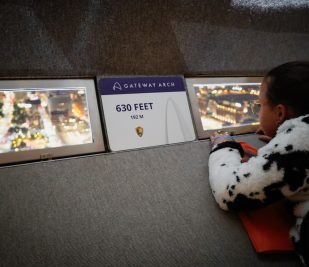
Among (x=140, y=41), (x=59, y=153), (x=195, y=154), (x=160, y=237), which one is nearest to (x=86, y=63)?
(x=140, y=41)

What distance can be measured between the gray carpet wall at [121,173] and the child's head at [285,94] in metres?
0.34

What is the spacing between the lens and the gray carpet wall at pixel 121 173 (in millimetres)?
795

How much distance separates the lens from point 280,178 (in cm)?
74

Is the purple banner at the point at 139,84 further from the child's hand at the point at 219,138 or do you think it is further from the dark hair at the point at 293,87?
the dark hair at the point at 293,87

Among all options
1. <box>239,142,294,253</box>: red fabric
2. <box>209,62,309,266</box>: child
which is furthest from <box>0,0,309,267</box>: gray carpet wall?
<box>209,62,309,266</box>: child

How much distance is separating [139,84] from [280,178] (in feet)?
2.41

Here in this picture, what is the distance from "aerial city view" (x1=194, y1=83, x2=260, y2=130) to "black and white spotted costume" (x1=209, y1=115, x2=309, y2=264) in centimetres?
47

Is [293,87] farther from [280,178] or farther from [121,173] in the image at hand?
[121,173]

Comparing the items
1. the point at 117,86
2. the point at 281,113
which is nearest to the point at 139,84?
the point at 117,86

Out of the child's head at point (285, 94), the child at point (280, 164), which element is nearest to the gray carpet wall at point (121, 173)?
the child at point (280, 164)

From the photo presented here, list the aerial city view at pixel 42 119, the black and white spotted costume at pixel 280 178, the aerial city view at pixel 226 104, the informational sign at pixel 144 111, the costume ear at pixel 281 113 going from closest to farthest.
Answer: the black and white spotted costume at pixel 280 178 → the costume ear at pixel 281 113 → the aerial city view at pixel 42 119 → the informational sign at pixel 144 111 → the aerial city view at pixel 226 104

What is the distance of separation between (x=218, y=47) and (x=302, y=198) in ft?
2.87

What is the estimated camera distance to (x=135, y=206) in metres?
0.90

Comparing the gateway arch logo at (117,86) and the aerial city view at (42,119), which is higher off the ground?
the gateway arch logo at (117,86)
